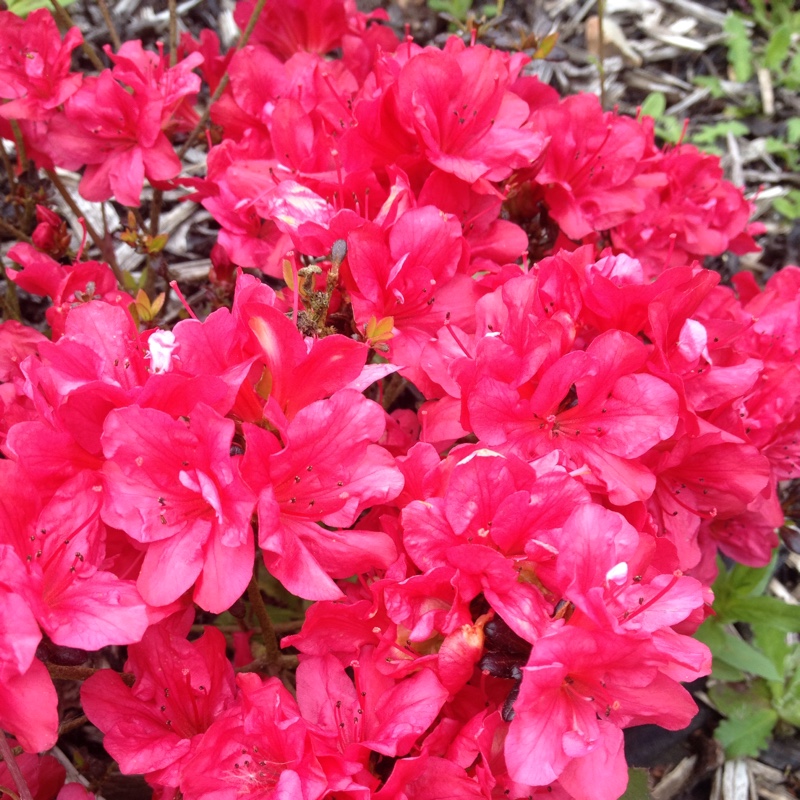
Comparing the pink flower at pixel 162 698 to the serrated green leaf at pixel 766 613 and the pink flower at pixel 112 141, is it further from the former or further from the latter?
the serrated green leaf at pixel 766 613

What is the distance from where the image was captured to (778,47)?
3.66 metres

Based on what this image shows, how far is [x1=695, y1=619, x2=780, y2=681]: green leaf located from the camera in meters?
2.13

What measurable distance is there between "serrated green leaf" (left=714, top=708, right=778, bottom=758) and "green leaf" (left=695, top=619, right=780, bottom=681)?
165mm

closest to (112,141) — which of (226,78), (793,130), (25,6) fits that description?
(226,78)

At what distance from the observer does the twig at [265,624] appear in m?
1.46

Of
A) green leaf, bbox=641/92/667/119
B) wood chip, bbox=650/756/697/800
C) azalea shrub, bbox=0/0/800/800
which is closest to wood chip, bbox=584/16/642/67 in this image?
green leaf, bbox=641/92/667/119

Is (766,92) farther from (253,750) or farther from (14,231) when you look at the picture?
(253,750)

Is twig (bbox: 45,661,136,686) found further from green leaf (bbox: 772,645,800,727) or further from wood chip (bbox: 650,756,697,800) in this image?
green leaf (bbox: 772,645,800,727)

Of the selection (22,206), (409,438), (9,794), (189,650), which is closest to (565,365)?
(409,438)

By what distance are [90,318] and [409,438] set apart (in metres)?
0.70

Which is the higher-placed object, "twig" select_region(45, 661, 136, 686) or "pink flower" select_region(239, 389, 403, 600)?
"pink flower" select_region(239, 389, 403, 600)

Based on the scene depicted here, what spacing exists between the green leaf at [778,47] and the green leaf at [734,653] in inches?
107

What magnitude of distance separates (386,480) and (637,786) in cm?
92

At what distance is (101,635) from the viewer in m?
1.20
